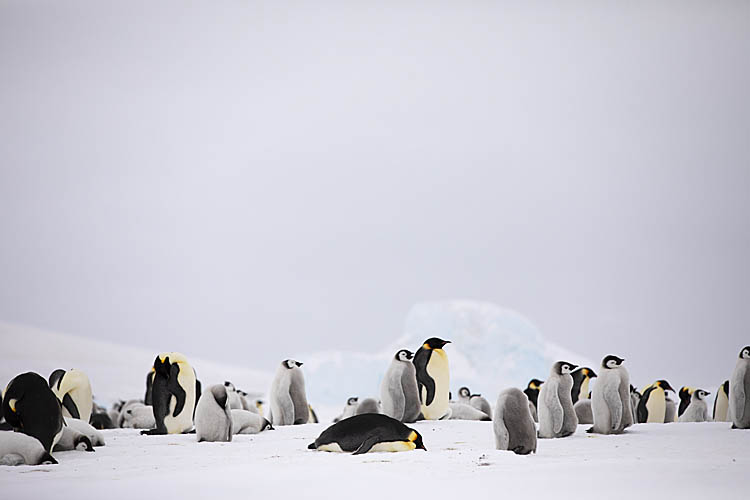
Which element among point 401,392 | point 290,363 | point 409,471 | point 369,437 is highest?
point 290,363

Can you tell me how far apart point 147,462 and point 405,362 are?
2787 millimetres

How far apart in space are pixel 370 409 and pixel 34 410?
363 centimetres

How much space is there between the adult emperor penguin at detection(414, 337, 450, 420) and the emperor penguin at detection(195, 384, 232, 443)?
205 centimetres

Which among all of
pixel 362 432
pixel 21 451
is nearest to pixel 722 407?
pixel 362 432

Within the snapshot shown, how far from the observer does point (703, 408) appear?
8.66m

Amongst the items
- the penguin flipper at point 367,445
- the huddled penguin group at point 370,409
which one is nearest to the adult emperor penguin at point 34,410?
the huddled penguin group at point 370,409

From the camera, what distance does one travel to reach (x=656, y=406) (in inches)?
328

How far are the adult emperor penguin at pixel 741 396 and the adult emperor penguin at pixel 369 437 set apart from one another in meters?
2.68

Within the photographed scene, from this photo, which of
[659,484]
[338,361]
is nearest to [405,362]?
[659,484]

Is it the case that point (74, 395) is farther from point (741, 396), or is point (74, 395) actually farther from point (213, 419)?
point (741, 396)

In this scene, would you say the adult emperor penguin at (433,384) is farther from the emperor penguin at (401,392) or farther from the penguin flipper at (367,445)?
the penguin flipper at (367,445)

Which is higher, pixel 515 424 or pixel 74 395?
pixel 74 395

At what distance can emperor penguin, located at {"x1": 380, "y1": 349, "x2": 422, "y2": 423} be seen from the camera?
6.68m

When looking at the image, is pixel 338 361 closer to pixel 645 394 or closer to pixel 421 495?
pixel 645 394
